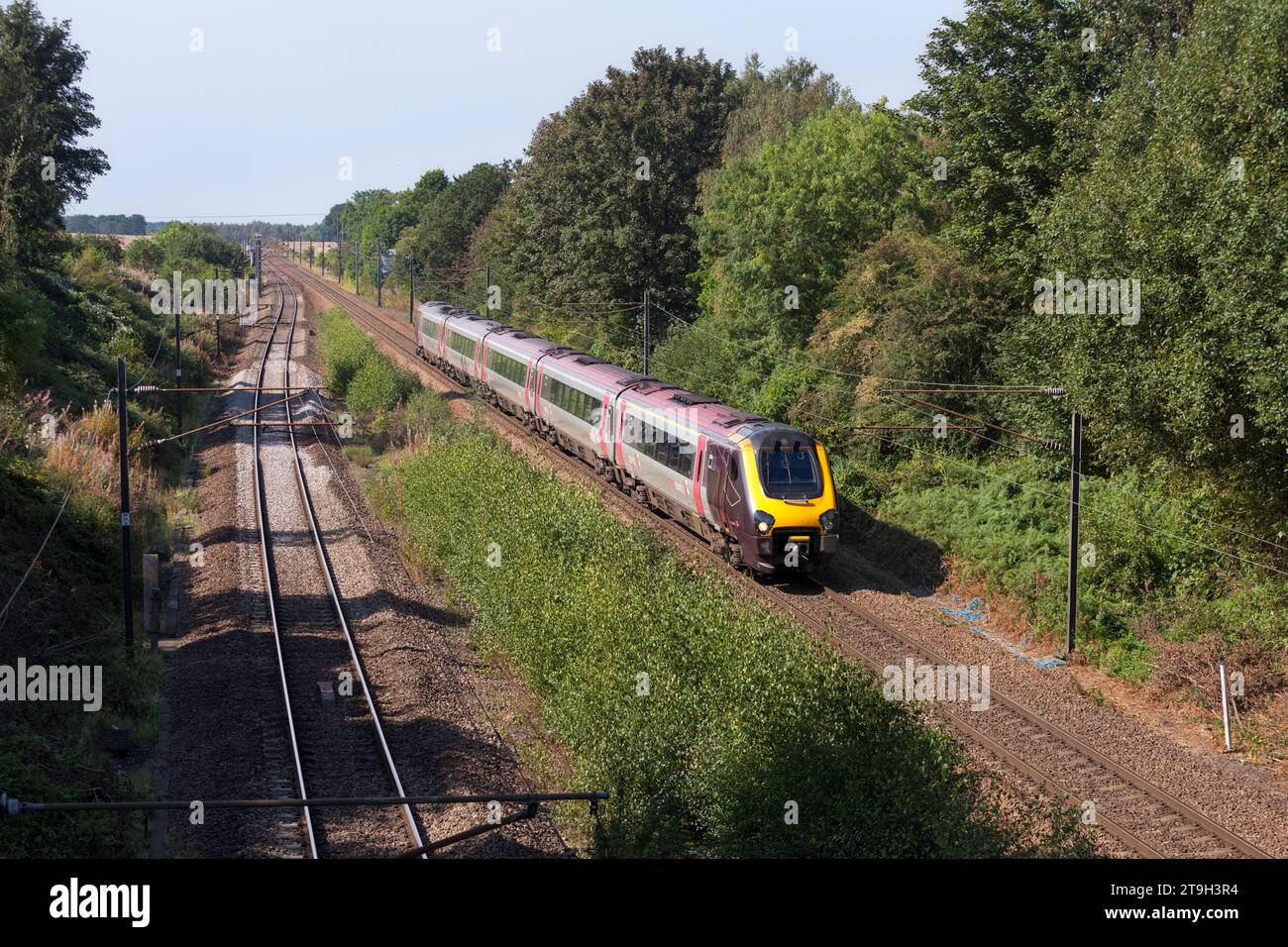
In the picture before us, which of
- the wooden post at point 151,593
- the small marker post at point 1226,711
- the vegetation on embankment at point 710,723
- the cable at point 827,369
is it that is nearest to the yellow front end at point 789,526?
the vegetation on embankment at point 710,723

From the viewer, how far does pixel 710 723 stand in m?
12.9

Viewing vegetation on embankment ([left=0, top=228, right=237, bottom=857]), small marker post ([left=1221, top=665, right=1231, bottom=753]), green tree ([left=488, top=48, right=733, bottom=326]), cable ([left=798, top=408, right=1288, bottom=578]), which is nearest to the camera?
vegetation on embankment ([left=0, top=228, right=237, bottom=857])

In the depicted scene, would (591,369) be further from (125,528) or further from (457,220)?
(457,220)

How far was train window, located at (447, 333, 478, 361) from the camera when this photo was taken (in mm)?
41781

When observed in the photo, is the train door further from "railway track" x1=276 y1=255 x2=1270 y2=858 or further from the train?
"railway track" x1=276 y1=255 x2=1270 y2=858

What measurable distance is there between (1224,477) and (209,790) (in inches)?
618

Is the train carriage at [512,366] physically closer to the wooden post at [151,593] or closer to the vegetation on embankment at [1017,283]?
the vegetation on embankment at [1017,283]

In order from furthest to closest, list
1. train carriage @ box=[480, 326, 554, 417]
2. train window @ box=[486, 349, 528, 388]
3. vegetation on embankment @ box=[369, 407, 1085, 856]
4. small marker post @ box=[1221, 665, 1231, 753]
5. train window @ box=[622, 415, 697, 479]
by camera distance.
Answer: train window @ box=[486, 349, 528, 388] < train carriage @ box=[480, 326, 554, 417] < train window @ box=[622, 415, 697, 479] < small marker post @ box=[1221, 665, 1231, 753] < vegetation on embankment @ box=[369, 407, 1085, 856]

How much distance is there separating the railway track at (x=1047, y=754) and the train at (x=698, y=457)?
882 millimetres

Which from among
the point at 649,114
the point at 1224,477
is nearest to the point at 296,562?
the point at 1224,477

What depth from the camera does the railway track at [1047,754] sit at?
1285 centimetres

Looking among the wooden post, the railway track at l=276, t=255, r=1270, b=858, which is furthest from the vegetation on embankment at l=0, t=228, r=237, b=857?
the railway track at l=276, t=255, r=1270, b=858

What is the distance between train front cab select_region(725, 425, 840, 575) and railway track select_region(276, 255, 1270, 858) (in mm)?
900

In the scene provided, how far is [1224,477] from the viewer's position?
17.2 metres
